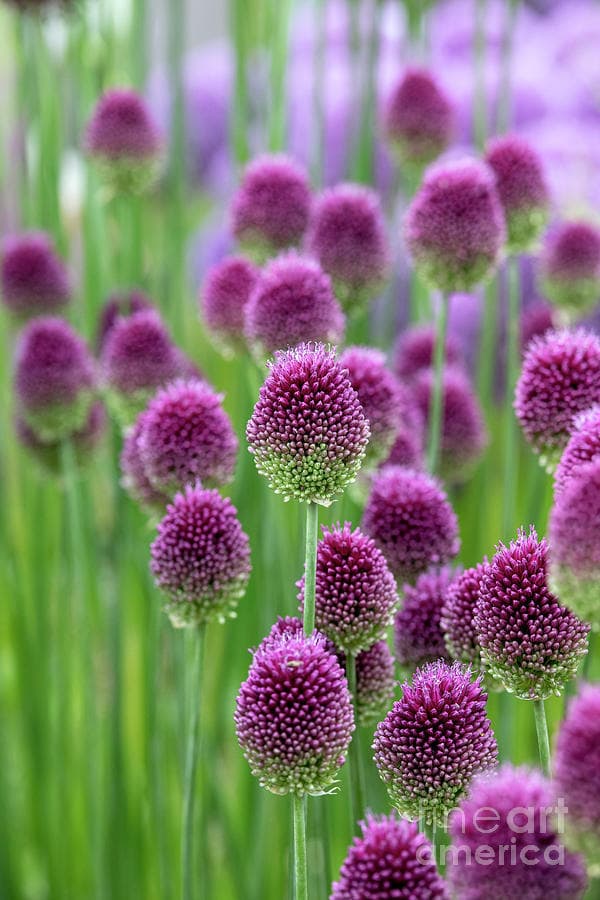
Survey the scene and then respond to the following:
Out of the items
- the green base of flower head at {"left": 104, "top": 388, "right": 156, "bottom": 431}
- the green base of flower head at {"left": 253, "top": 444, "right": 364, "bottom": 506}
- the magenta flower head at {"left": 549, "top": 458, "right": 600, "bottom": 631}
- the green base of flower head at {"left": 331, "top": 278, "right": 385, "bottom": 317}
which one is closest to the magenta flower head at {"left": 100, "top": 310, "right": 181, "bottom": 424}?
the green base of flower head at {"left": 104, "top": 388, "right": 156, "bottom": 431}

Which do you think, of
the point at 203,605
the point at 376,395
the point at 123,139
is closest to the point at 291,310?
the point at 376,395

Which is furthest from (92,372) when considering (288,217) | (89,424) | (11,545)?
(11,545)

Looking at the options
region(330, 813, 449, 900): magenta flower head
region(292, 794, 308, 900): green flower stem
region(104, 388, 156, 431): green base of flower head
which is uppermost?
region(104, 388, 156, 431): green base of flower head

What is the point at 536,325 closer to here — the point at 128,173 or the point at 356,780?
the point at 128,173

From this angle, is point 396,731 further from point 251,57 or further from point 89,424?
point 251,57

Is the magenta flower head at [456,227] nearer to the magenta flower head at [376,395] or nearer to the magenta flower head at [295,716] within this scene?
the magenta flower head at [376,395]

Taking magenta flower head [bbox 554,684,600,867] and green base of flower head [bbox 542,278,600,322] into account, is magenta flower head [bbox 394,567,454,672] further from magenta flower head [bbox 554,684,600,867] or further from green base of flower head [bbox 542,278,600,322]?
green base of flower head [bbox 542,278,600,322]
